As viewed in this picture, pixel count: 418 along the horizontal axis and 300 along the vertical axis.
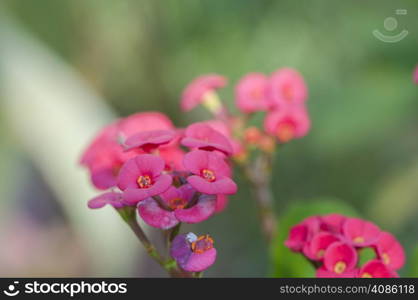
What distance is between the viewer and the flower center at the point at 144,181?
75 cm

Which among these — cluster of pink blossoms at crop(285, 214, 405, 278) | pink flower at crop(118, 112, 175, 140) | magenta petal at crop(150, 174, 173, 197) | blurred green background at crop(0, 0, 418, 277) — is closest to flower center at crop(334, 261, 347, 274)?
cluster of pink blossoms at crop(285, 214, 405, 278)

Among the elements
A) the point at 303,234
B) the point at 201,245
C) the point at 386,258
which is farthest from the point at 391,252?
the point at 201,245

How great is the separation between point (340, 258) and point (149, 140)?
28 cm

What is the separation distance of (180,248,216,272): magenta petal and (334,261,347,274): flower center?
0.16m

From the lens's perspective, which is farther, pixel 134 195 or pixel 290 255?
pixel 290 255

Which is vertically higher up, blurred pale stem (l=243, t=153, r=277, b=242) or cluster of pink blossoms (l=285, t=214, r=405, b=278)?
blurred pale stem (l=243, t=153, r=277, b=242)

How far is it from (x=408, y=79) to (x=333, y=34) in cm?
32

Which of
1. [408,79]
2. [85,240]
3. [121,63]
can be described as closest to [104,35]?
[121,63]

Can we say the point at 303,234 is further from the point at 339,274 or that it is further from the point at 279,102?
the point at 279,102

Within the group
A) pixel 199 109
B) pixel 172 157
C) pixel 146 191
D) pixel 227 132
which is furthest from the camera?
pixel 199 109

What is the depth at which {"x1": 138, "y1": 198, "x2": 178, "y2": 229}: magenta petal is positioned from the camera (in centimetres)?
74

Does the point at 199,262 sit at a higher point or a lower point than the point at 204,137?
lower

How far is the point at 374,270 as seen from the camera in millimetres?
819

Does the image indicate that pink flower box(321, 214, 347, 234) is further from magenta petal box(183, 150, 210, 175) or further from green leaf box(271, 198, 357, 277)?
magenta petal box(183, 150, 210, 175)
